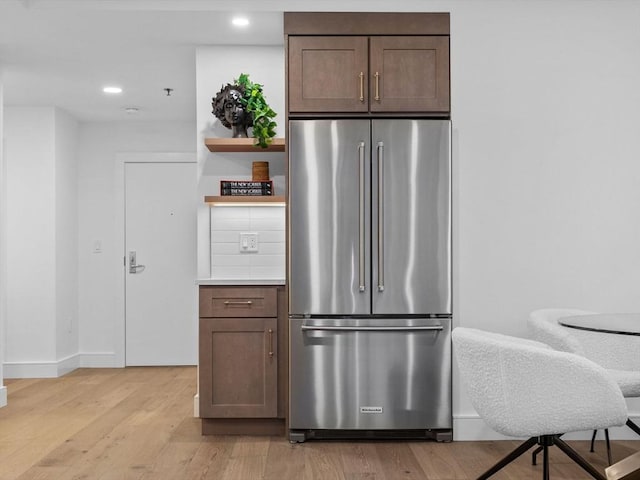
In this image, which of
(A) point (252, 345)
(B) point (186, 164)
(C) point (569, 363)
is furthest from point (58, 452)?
(B) point (186, 164)

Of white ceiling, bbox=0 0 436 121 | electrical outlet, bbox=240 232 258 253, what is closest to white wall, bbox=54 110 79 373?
white ceiling, bbox=0 0 436 121

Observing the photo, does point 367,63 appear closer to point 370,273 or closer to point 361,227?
point 361,227

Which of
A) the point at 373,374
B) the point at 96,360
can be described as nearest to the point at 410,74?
the point at 373,374

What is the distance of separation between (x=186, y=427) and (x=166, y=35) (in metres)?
2.35

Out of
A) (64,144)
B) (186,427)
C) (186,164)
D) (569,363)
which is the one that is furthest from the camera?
(186,164)

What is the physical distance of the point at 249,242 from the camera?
422cm

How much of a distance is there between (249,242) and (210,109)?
85 centimetres

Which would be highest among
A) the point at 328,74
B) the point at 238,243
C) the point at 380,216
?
the point at 328,74

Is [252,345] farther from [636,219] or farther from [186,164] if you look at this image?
[186,164]

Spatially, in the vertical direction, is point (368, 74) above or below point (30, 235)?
above

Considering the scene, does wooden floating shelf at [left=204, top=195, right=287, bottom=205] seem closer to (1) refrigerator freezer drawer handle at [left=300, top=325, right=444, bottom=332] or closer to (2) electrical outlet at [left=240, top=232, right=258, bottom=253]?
(2) electrical outlet at [left=240, top=232, right=258, bottom=253]

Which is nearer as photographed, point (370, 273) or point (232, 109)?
point (370, 273)

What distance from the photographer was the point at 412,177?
3.76 metres

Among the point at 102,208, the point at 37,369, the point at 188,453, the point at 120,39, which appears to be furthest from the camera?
the point at 102,208
